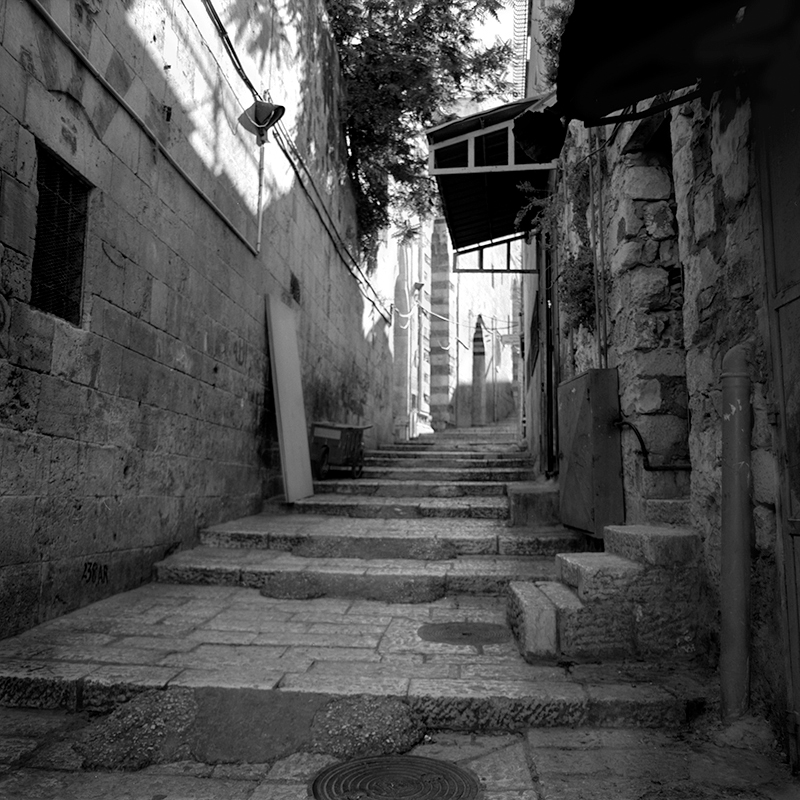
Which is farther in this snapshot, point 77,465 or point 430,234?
point 430,234

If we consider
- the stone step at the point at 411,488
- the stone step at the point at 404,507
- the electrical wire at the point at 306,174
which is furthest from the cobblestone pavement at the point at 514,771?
the electrical wire at the point at 306,174

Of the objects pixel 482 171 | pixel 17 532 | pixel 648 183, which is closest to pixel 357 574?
pixel 17 532

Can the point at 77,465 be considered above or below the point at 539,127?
below

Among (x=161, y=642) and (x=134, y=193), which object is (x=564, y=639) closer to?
(x=161, y=642)

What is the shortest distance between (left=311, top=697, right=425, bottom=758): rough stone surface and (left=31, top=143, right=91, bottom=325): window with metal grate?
7.68 feet

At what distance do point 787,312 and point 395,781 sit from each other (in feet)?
6.40

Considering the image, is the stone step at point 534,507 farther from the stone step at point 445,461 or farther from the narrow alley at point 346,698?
the stone step at point 445,461

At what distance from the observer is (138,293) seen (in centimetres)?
436

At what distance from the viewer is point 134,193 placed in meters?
4.27

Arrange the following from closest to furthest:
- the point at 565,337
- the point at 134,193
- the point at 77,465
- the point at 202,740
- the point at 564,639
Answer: the point at 202,740 < the point at 564,639 < the point at 77,465 < the point at 134,193 < the point at 565,337

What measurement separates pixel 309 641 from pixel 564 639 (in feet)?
3.93

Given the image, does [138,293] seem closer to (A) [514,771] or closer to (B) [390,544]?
(B) [390,544]

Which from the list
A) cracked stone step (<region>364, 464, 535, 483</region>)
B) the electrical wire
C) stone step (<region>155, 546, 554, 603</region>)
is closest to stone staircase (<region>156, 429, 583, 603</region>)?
stone step (<region>155, 546, 554, 603</region>)

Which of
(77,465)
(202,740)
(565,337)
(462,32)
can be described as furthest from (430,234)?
(202,740)
